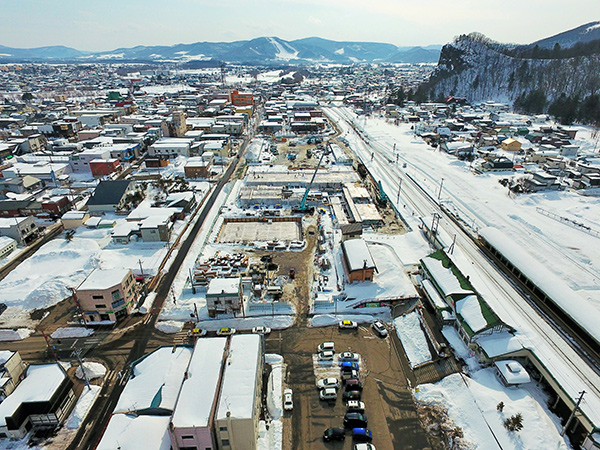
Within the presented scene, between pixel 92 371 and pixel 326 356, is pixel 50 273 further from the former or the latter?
pixel 326 356

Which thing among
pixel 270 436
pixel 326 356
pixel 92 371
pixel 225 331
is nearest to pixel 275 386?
pixel 270 436

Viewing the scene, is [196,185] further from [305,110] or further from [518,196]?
[305,110]

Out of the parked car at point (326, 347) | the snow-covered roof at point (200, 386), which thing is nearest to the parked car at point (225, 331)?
the snow-covered roof at point (200, 386)

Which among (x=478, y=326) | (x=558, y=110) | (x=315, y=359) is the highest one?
(x=558, y=110)

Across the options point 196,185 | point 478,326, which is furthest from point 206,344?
point 196,185

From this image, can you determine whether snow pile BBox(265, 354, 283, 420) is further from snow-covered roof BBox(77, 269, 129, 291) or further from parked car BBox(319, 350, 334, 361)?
snow-covered roof BBox(77, 269, 129, 291)

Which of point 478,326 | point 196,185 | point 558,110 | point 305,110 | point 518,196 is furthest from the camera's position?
point 305,110

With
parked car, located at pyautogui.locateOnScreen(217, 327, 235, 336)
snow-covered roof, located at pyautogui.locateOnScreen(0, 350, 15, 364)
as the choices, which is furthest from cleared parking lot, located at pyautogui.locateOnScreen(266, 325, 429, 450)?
snow-covered roof, located at pyautogui.locateOnScreen(0, 350, 15, 364)
